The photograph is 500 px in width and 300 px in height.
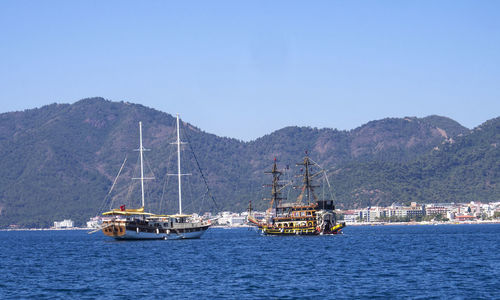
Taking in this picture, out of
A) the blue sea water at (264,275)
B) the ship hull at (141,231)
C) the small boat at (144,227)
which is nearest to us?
the blue sea water at (264,275)

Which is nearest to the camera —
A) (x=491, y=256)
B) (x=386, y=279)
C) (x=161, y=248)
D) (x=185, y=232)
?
(x=386, y=279)

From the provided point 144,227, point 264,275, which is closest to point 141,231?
point 144,227

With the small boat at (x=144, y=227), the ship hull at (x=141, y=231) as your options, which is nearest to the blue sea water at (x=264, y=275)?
the ship hull at (x=141, y=231)

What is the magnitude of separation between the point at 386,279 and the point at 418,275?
4404mm

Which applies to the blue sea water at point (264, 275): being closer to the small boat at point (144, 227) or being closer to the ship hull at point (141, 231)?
the ship hull at point (141, 231)

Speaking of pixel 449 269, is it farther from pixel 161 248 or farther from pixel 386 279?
pixel 161 248

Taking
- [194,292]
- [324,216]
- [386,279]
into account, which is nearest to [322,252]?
[386,279]

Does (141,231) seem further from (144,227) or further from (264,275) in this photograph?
(264,275)

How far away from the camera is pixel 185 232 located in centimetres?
15125

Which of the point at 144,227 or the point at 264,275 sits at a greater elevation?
the point at 144,227

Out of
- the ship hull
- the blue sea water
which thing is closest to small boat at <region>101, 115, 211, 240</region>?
the ship hull

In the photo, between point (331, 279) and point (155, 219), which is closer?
point (331, 279)

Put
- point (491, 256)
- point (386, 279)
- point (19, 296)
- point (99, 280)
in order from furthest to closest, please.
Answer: point (491, 256) → point (99, 280) → point (386, 279) → point (19, 296)

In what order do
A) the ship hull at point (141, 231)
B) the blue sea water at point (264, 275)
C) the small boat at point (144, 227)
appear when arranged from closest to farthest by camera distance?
the blue sea water at point (264, 275), the ship hull at point (141, 231), the small boat at point (144, 227)
